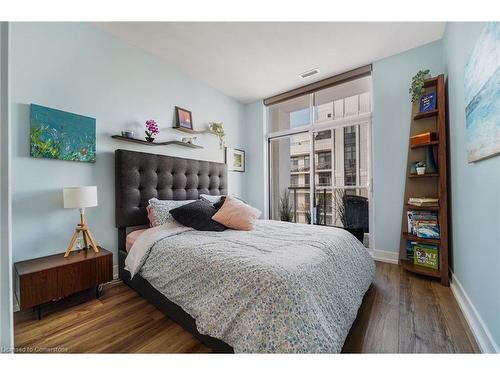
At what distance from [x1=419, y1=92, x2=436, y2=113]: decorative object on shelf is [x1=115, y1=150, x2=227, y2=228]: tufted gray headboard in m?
2.76

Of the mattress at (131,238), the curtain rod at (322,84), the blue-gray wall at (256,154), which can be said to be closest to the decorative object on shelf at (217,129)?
the blue-gray wall at (256,154)

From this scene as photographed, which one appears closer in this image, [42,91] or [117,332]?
[117,332]

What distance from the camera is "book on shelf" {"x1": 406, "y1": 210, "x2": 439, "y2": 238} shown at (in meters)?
2.21

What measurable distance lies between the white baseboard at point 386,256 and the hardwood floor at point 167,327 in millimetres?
722

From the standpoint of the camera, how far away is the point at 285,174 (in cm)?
401

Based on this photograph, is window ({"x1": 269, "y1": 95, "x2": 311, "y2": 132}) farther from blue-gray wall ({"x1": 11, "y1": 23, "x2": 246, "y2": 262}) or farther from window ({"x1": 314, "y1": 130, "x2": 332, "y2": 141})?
blue-gray wall ({"x1": 11, "y1": 23, "x2": 246, "y2": 262})

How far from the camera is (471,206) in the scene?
151cm

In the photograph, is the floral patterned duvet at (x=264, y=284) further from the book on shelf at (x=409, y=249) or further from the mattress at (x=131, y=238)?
the book on shelf at (x=409, y=249)

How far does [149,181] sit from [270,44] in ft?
6.89

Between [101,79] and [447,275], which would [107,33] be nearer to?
[101,79]

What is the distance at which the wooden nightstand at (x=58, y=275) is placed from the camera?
1460 mm
